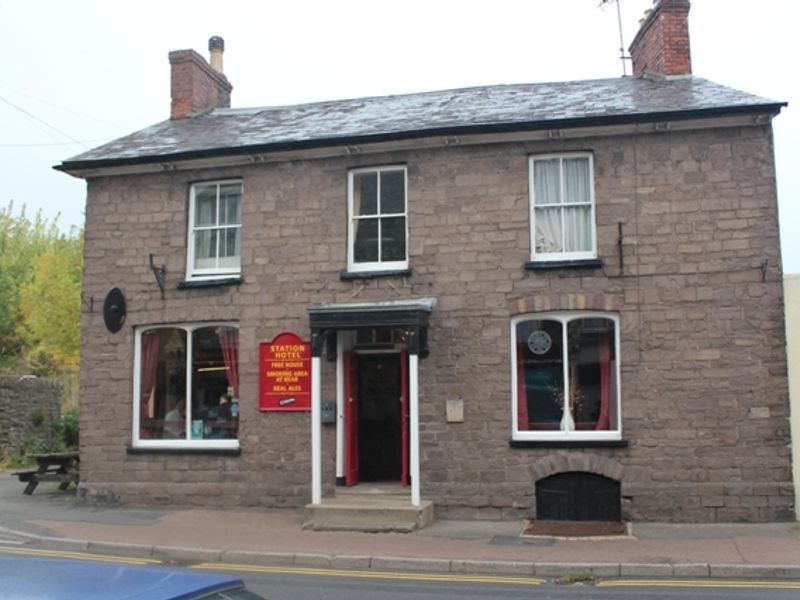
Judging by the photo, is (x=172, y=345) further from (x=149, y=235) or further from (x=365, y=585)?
(x=365, y=585)

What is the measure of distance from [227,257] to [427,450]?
4.88 meters

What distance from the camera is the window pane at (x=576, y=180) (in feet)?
45.3

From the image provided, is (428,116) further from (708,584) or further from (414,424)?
Result: (708,584)

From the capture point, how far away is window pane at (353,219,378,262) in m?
14.5

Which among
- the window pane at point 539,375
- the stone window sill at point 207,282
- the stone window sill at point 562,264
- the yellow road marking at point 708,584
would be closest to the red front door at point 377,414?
the window pane at point 539,375

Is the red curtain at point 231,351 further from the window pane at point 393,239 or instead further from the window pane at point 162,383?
the window pane at point 393,239

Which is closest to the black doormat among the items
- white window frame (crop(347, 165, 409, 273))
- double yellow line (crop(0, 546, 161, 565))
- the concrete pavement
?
the concrete pavement

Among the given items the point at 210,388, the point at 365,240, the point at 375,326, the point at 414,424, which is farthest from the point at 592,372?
the point at 210,388

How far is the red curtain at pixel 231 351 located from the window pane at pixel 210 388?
0.02 m

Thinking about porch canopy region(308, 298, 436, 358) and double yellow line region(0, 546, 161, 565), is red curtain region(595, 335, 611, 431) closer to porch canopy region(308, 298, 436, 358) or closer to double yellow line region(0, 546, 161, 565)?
porch canopy region(308, 298, 436, 358)

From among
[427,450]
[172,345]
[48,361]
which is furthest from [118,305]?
[48,361]

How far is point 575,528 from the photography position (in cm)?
1258

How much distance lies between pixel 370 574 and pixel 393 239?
599 cm

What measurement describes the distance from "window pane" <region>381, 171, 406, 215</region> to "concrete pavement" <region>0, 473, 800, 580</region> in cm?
514
